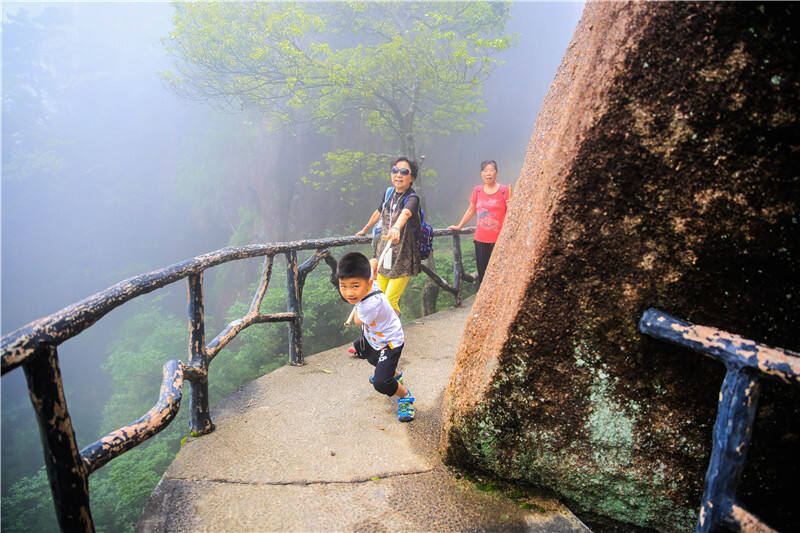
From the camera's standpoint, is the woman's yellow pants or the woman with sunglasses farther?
the woman's yellow pants

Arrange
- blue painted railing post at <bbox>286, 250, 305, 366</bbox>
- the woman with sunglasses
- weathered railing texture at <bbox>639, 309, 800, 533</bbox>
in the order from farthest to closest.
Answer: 1. blue painted railing post at <bbox>286, 250, 305, 366</bbox>
2. the woman with sunglasses
3. weathered railing texture at <bbox>639, 309, 800, 533</bbox>

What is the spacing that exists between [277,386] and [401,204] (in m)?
1.68

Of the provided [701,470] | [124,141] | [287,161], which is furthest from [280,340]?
[124,141]

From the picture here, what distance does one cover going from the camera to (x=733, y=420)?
1.05 metres

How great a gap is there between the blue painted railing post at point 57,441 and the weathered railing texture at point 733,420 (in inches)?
70.8

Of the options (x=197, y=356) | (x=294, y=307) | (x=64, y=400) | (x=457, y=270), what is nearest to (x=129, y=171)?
(x=457, y=270)

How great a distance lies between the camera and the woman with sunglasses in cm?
329

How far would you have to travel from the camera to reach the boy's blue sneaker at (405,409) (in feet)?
8.07

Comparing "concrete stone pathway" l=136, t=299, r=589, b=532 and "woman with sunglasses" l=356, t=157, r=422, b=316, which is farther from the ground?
"woman with sunglasses" l=356, t=157, r=422, b=316

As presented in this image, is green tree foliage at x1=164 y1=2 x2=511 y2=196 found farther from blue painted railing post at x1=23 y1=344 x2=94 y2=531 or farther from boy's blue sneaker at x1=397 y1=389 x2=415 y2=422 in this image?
blue painted railing post at x1=23 y1=344 x2=94 y2=531

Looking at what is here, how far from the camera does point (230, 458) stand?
7.04ft

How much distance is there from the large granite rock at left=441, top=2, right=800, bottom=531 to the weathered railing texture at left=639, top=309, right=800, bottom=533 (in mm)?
273

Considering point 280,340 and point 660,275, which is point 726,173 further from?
point 280,340

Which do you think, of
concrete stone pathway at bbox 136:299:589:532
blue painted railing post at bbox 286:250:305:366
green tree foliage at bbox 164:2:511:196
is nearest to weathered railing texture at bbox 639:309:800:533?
concrete stone pathway at bbox 136:299:589:532
